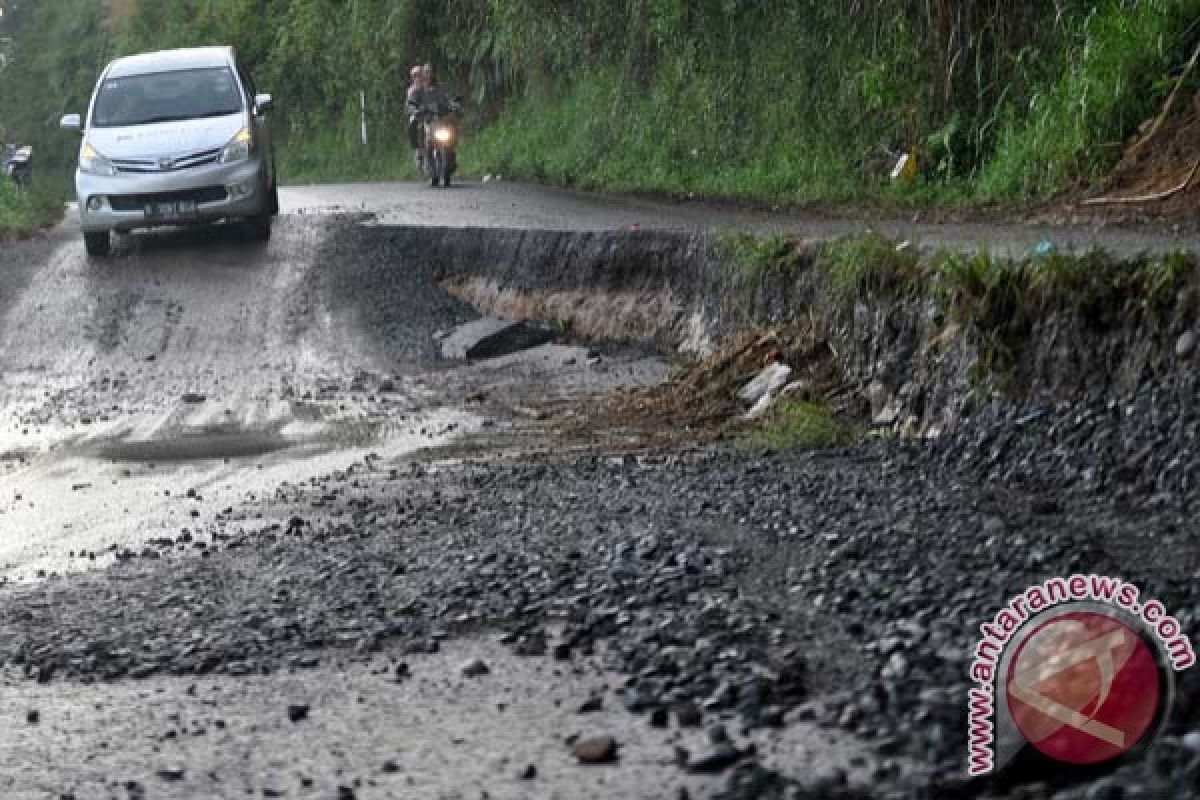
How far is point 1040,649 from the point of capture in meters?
4.96

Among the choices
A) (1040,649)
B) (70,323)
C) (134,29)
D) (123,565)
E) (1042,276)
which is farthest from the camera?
(134,29)

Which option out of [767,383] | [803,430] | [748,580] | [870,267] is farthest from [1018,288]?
[748,580]

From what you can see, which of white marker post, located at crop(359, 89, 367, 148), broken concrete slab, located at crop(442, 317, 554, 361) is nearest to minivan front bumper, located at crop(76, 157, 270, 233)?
broken concrete slab, located at crop(442, 317, 554, 361)

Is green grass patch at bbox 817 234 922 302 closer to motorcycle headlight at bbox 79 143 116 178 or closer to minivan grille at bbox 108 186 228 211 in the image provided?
minivan grille at bbox 108 186 228 211

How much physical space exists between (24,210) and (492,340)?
1273 centimetres

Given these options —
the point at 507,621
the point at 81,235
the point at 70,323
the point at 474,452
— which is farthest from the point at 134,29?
the point at 507,621

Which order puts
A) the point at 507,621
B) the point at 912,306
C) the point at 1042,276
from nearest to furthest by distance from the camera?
the point at 507,621 < the point at 1042,276 < the point at 912,306

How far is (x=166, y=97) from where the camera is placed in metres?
19.7

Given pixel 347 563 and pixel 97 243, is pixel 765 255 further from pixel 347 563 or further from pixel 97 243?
pixel 97 243

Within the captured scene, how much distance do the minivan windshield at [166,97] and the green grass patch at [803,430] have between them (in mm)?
10912

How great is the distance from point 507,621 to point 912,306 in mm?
4407

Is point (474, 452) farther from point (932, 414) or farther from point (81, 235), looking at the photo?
point (81, 235)

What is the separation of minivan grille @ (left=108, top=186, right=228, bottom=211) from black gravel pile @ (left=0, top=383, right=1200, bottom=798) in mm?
10207

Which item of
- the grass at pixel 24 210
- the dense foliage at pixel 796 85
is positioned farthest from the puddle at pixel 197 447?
the grass at pixel 24 210
